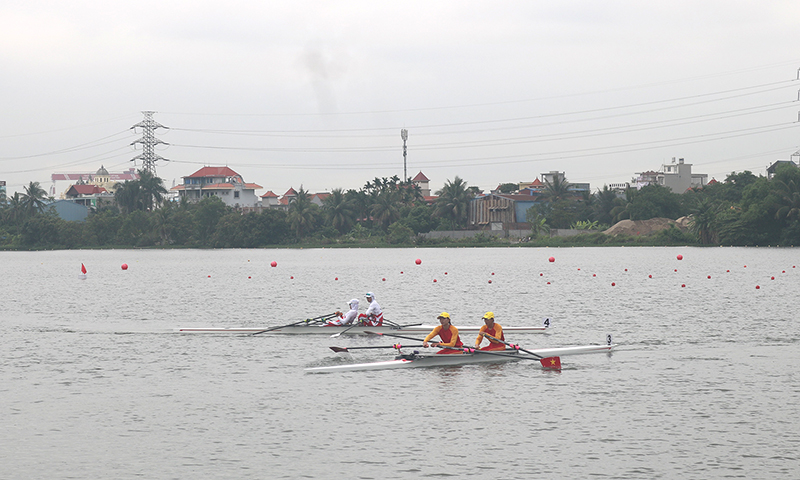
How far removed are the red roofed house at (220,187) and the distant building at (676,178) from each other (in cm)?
8479

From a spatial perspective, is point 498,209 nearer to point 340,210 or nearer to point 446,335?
point 340,210

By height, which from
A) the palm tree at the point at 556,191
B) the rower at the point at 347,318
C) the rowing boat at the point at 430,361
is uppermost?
the palm tree at the point at 556,191

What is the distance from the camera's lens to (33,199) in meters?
156

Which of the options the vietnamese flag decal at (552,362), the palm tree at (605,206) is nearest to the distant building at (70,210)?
the palm tree at (605,206)

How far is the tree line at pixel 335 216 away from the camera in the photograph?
128 m

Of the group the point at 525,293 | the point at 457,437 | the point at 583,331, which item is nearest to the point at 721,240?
the point at 525,293

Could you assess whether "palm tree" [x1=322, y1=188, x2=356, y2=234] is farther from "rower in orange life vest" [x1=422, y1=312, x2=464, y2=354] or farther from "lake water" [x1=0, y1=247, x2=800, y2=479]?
"rower in orange life vest" [x1=422, y1=312, x2=464, y2=354]

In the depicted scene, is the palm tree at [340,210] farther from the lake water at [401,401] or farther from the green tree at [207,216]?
the lake water at [401,401]

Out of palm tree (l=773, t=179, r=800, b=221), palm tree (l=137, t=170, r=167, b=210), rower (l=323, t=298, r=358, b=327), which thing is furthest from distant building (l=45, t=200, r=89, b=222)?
rower (l=323, t=298, r=358, b=327)

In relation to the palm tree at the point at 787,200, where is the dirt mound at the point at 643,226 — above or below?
below

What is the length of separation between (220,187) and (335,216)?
53117 millimetres

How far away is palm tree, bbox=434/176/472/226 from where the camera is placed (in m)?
135

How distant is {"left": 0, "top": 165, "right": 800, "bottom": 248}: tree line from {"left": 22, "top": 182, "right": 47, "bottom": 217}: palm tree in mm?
184

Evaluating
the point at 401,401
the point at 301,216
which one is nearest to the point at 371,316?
the point at 401,401
